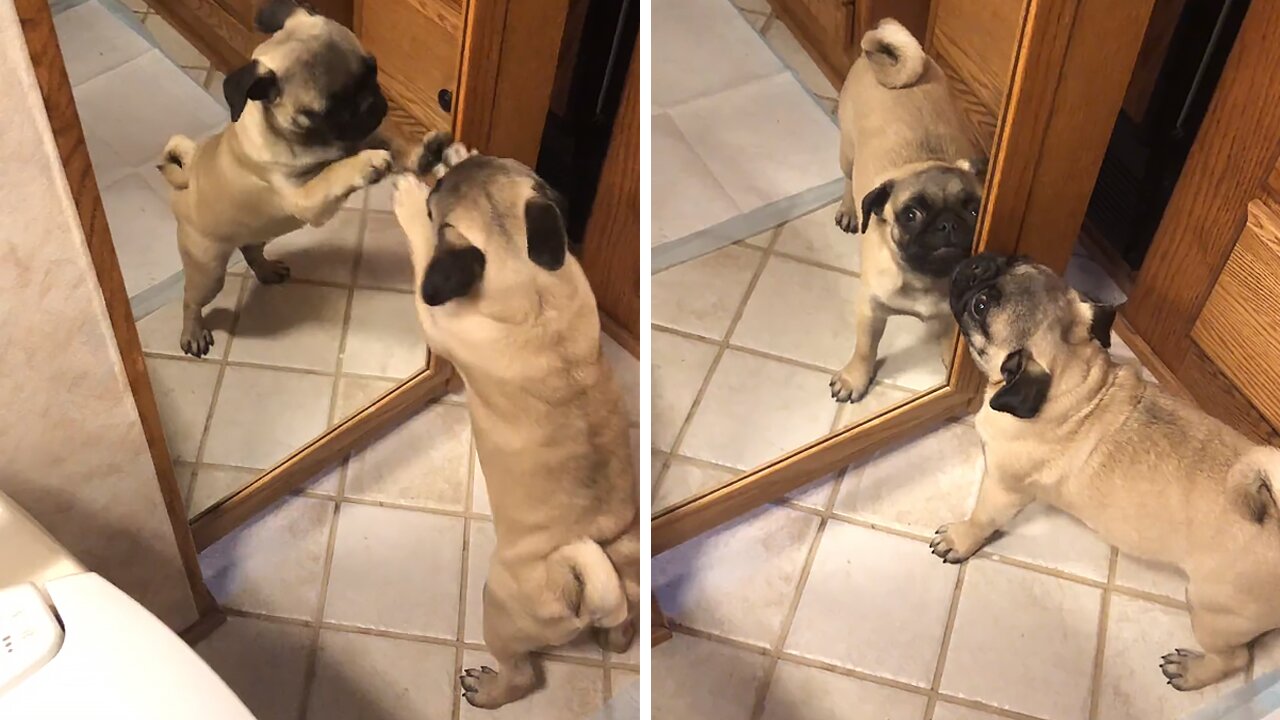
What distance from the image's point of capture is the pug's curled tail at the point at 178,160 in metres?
0.75

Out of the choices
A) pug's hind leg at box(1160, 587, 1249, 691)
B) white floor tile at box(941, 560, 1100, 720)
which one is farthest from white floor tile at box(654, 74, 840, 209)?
pug's hind leg at box(1160, 587, 1249, 691)

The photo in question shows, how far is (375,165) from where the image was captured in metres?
0.79

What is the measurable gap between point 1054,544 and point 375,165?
82 cm

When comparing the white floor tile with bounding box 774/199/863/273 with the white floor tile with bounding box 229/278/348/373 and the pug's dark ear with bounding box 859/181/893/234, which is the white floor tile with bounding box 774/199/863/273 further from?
the white floor tile with bounding box 229/278/348/373

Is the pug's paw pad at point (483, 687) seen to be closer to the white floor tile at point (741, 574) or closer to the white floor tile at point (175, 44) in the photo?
the white floor tile at point (741, 574)

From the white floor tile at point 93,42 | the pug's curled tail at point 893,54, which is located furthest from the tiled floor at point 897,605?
the white floor tile at point 93,42

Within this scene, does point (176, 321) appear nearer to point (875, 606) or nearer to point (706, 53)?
point (706, 53)

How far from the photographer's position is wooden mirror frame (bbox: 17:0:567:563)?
26.8 inches

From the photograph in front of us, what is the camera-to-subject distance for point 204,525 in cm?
102

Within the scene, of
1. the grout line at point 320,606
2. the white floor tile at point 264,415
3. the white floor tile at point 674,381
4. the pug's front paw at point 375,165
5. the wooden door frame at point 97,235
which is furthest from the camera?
the white floor tile at point 674,381

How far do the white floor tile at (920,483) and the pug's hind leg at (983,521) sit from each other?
20mm

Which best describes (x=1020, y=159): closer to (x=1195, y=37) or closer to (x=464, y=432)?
(x=1195, y=37)

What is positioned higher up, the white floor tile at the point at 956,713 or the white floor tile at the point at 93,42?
the white floor tile at the point at 93,42

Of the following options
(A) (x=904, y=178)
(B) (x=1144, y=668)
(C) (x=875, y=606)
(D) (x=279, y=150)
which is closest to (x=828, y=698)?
(C) (x=875, y=606)
